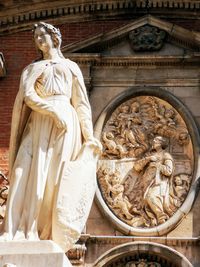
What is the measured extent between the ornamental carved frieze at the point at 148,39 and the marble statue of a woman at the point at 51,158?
574 cm

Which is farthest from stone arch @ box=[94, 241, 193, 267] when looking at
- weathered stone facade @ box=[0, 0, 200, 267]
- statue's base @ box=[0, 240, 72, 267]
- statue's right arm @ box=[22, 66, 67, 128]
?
statue's base @ box=[0, 240, 72, 267]

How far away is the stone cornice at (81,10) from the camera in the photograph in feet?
44.7

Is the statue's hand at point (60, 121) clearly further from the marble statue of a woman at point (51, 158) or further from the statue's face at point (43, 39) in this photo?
the statue's face at point (43, 39)

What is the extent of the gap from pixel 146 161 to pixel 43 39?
4974mm

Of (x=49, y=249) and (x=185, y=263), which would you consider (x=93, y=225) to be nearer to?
(x=185, y=263)

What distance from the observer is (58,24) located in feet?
45.1

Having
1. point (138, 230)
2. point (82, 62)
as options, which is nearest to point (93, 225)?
point (138, 230)

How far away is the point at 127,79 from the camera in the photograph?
13141 mm

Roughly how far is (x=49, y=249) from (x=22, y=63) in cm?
719

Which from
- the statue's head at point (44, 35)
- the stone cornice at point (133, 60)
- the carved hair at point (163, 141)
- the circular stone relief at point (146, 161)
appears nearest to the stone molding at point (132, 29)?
the stone cornice at point (133, 60)

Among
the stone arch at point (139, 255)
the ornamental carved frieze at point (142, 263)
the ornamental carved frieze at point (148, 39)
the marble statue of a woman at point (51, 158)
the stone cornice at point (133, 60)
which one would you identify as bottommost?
the ornamental carved frieze at point (142, 263)

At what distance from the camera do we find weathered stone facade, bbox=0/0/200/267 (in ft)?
39.3

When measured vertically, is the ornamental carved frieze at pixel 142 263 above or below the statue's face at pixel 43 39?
below

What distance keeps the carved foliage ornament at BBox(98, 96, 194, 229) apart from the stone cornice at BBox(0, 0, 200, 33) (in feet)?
4.77
